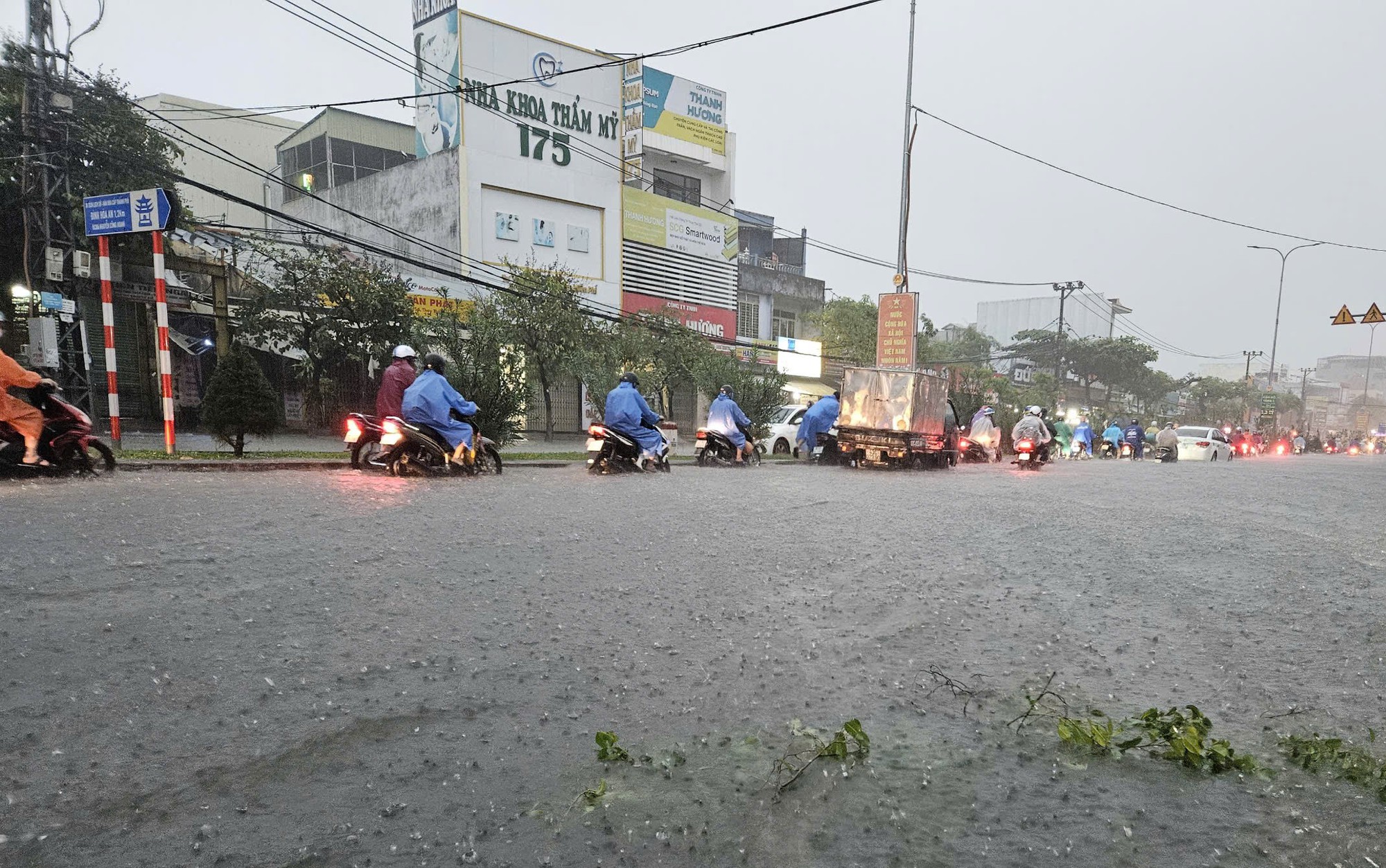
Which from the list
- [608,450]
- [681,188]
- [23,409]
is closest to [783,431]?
[608,450]

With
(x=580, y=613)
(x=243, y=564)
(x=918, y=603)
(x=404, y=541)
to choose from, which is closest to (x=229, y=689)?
(x=580, y=613)

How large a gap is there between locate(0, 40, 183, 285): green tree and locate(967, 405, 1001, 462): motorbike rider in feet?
62.4

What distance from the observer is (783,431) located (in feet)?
71.2

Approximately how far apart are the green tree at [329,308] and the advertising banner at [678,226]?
1334 centimetres

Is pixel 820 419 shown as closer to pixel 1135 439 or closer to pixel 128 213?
pixel 128 213

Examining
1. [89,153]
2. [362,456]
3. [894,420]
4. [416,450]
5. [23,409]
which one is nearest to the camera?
[23,409]

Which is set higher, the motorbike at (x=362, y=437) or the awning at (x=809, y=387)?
the awning at (x=809, y=387)

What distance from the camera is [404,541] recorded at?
5.24 m

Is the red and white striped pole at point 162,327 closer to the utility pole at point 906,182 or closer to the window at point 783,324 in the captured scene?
the utility pole at point 906,182

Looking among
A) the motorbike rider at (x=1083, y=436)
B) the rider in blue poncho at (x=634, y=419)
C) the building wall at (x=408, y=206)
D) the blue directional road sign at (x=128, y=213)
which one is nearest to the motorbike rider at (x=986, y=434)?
the motorbike rider at (x=1083, y=436)

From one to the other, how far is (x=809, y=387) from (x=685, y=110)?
14334 mm

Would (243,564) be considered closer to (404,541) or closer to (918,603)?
(404,541)

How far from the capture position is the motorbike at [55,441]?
7707mm

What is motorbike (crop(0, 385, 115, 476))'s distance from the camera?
7.71 metres
